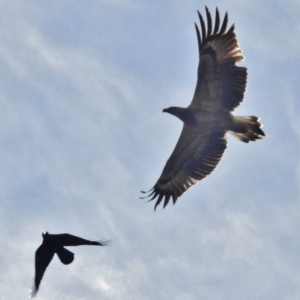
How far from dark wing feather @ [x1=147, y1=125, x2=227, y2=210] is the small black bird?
3.16 m

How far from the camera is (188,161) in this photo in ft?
56.6

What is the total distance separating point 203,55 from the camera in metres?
15.8

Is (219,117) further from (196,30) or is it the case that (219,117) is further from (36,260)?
(36,260)

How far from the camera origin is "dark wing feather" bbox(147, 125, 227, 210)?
16.8 m

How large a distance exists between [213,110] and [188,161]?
1.83 metres

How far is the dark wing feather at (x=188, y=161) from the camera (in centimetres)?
1675

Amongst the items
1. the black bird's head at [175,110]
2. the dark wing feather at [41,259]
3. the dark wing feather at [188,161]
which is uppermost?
the black bird's head at [175,110]

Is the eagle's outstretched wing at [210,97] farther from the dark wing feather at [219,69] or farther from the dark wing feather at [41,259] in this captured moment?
the dark wing feather at [41,259]

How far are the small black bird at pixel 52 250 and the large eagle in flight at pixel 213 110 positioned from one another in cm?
324

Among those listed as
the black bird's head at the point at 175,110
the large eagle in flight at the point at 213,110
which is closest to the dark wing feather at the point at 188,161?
the large eagle in flight at the point at 213,110

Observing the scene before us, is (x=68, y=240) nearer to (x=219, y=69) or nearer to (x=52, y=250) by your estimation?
(x=52, y=250)

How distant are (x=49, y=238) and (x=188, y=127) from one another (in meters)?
4.50

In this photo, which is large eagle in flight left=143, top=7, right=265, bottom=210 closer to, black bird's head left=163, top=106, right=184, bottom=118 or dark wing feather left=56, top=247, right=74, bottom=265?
black bird's head left=163, top=106, right=184, bottom=118

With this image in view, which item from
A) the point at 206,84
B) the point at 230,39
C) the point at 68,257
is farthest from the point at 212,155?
the point at 68,257
